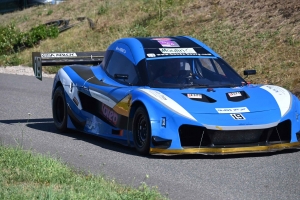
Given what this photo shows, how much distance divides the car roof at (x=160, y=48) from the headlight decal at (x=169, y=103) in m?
1.08

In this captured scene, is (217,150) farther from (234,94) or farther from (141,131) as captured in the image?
(141,131)

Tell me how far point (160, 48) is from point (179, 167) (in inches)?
93.9

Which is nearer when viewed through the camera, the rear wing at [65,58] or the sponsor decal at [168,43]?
the sponsor decal at [168,43]

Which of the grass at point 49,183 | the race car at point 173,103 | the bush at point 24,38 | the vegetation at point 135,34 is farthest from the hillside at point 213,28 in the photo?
the grass at point 49,183

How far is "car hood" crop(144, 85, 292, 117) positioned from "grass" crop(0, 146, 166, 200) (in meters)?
1.67

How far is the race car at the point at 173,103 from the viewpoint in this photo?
802 cm

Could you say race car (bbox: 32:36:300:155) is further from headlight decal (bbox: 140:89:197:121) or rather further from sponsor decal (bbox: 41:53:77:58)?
sponsor decal (bbox: 41:53:77:58)

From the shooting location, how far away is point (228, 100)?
8375mm

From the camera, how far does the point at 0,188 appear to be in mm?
6219

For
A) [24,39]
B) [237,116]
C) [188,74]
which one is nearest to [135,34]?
[24,39]

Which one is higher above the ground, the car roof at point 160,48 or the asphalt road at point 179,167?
the car roof at point 160,48

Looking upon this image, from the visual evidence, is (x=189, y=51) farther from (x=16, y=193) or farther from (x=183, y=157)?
(x=16, y=193)

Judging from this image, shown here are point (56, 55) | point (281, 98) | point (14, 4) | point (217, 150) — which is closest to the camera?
point (217, 150)

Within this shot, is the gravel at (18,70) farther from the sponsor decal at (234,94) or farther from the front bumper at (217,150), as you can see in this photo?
the front bumper at (217,150)
